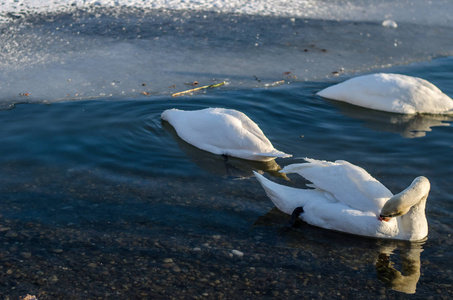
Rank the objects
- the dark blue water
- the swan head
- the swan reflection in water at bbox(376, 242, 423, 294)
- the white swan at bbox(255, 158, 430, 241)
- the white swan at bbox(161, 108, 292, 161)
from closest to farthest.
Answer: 1. the dark blue water
2. the swan reflection in water at bbox(376, 242, 423, 294)
3. the swan head
4. the white swan at bbox(255, 158, 430, 241)
5. the white swan at bbox(161, 108, 292, 161)

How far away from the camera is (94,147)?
5.97 m

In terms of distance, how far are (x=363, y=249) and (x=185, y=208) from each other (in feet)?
4.76

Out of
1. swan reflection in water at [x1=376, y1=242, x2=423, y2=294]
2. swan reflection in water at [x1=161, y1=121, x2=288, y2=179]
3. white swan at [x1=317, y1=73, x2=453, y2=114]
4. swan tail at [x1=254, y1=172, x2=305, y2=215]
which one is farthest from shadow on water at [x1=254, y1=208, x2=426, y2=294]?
white swan at [x1=317, y1=73, x2=453, y2=114]

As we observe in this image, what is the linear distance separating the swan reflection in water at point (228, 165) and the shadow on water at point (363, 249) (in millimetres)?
874

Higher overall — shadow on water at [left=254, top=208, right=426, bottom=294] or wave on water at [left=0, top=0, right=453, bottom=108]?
wave on water at [left=0, top=0, right=453, bottom=108]

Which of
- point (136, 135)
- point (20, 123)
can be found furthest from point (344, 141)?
point (20, 123)

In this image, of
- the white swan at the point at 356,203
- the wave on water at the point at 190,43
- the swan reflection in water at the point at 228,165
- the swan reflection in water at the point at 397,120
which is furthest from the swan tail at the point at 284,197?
the wave on water at the point at 190,43

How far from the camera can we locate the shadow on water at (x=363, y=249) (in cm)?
415

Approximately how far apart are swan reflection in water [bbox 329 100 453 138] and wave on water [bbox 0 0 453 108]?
109 cm

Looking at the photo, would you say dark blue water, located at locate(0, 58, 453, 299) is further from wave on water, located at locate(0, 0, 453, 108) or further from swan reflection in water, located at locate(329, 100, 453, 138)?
wave on water, located at locate(0, 0, 453, 108)

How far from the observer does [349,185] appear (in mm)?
4754

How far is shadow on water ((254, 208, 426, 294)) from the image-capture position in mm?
4148

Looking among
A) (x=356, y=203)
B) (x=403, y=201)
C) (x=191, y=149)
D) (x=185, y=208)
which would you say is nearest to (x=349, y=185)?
(x=356, y=203)

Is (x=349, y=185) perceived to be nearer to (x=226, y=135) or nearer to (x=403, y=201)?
(x=403, y=201)
